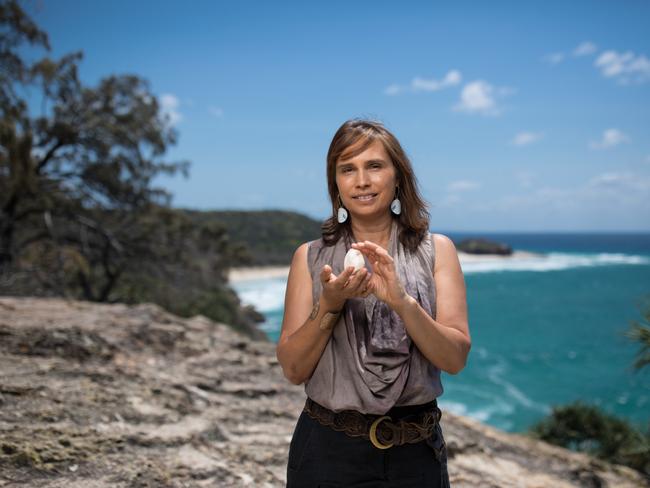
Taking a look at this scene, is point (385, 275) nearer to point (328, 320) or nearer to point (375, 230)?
point (328, 320)

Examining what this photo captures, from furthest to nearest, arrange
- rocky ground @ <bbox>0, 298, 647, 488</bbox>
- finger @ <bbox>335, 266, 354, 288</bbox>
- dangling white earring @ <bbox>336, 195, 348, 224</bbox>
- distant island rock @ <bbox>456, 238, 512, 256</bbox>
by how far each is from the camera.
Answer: distant island rock @ <bbox>456, 238, 512, 256</bbox> → rocky ground @ <bbox>0, 298, 647, 488</bbox> → dangling white earring @ <bbox>336, 195, 348, 224</bbox> → finger @ <bbox>335, 266, 354, 288</bbox>

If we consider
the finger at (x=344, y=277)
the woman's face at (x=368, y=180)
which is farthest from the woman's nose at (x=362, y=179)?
the finger at (x=344, y=277)

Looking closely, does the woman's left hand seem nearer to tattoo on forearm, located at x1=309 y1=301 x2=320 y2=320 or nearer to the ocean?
tattoo on forearm, located at x1=309 y1=301 x2=320 y2=320

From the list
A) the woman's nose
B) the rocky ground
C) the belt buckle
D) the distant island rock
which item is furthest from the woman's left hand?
the distant island rock

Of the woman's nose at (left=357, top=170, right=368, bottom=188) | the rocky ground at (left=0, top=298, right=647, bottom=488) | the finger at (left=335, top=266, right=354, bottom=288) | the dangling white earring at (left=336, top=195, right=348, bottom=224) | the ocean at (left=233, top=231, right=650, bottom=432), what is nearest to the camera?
the finger at (left=335, top=266, right=354, bottom=288)

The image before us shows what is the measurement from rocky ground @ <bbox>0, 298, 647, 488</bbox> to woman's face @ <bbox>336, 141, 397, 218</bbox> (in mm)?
1905

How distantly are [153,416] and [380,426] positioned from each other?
7.61 ft

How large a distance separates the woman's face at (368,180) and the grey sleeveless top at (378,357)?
17cm

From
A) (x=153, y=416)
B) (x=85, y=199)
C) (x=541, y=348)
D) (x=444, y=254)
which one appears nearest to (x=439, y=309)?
(x=444, y=254)

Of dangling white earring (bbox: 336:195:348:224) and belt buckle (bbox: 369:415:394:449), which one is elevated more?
dangling white earring (bbox: 336:195:348:224)

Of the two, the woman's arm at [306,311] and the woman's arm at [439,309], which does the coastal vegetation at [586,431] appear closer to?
the woman's arm at [439,309]

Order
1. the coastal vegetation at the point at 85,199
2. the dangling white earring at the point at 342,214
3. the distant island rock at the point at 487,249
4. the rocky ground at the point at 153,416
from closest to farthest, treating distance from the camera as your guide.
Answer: the dangling white earring at the point at 342,214
the rocky ground at the point at 153,416
the coastal vegetation at the point at 85,199
the distant island rock at the point at 487,249

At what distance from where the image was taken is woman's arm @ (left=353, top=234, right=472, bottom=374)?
1.53 meters

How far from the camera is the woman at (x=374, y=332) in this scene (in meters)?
1.59
